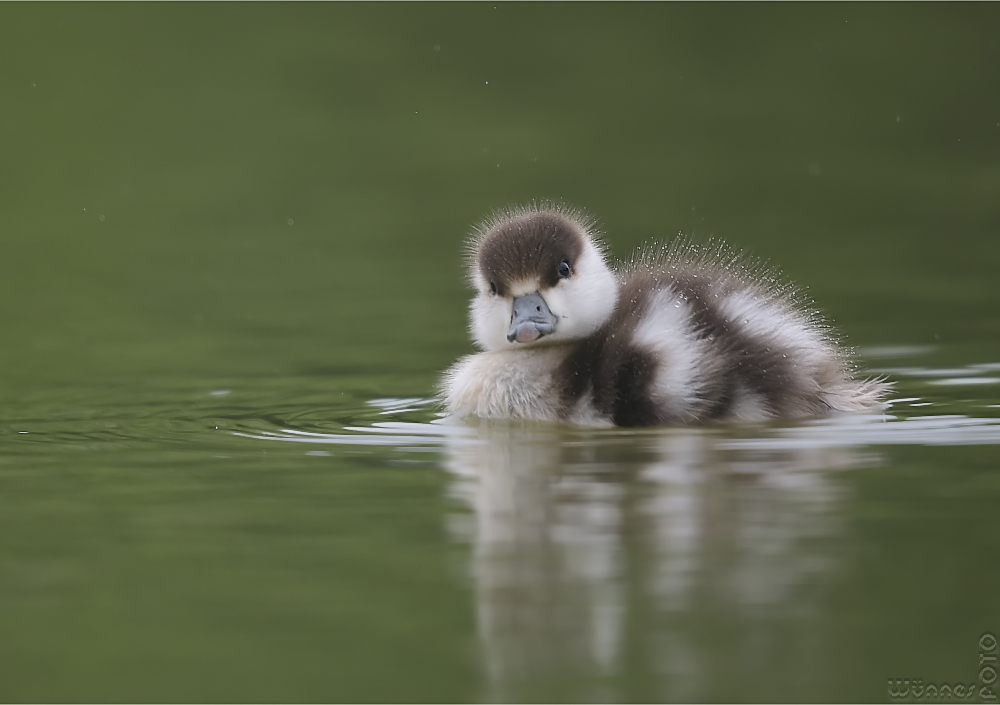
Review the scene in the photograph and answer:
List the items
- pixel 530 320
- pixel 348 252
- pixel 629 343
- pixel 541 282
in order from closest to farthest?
1. pixel 629 343
2. pixel 530 320
3. pixel 541 282
4. pixel 348 252

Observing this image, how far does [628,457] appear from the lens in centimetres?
568

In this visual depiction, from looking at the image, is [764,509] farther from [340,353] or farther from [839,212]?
[839,212]

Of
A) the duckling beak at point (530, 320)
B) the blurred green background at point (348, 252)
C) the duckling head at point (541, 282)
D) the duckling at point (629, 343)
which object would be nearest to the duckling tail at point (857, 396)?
the duckling at point (629, 343)

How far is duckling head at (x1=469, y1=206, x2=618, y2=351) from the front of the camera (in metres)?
6.52

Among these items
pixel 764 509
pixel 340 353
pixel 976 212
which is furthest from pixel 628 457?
pixel 976 212

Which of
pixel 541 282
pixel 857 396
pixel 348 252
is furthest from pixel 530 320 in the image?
pixel 348 252

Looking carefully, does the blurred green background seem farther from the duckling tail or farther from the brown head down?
the brown head down

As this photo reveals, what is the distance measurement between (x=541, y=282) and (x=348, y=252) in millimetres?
5120

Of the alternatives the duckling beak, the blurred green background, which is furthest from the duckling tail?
the duckling beak

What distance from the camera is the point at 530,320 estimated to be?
6.46 m

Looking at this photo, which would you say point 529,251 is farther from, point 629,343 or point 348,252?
point 348,252

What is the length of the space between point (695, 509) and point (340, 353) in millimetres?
3686

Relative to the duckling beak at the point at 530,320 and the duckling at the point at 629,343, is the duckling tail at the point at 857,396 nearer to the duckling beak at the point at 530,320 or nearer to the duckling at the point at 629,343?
the duckling at the point at 629,343

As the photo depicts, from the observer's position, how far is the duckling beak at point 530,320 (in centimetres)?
A: 639
